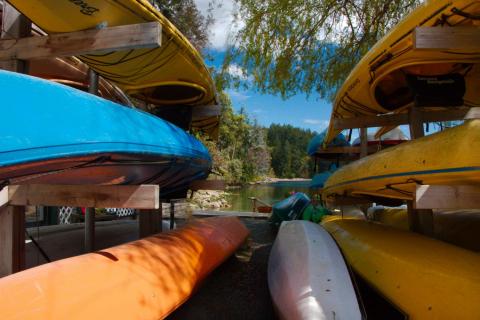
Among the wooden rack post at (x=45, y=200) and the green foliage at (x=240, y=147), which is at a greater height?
the green foliage at (x=240, y=147)

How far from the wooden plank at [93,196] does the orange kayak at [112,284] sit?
0.39 meters

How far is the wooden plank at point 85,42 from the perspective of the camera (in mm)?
2309

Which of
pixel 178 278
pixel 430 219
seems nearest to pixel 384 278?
pixel 430 219

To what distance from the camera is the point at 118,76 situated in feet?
12.9

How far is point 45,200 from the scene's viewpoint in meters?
2.38

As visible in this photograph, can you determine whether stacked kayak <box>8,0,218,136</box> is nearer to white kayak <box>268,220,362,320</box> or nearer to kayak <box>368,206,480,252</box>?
white kayak <box>268,220,362,320</box>

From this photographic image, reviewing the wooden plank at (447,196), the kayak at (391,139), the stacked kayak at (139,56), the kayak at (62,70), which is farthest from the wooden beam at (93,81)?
the kayak at (391,139)

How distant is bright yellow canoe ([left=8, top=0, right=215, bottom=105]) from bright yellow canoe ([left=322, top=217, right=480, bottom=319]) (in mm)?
2726

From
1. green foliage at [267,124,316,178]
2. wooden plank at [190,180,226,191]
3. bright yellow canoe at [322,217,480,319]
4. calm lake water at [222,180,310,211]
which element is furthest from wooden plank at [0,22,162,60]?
green foliage at [267,124,316,178]

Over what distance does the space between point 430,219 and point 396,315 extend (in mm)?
1174

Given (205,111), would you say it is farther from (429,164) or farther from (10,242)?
(429,164)

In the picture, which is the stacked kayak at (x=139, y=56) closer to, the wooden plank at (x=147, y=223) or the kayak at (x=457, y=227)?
the wooden plank at (x=147, y=223)

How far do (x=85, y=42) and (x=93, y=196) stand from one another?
1199 mm

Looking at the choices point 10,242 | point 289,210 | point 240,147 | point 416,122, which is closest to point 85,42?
point 10,242
